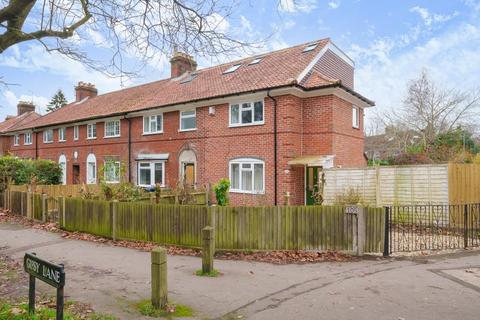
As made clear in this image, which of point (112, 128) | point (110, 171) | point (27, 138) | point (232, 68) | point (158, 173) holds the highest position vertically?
point (232, 68)

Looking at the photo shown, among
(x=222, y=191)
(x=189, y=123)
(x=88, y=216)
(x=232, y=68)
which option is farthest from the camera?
(x=232, y=68)

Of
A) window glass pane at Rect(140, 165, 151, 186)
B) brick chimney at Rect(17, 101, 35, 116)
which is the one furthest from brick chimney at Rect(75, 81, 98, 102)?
window glass pane at Rect(140, 165, 151, 186)

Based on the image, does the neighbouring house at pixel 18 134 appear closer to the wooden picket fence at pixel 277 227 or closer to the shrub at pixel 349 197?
the wooden picket fence at pixel 277 227

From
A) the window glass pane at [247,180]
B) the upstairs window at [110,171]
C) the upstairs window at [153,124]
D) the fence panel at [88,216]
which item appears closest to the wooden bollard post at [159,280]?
the fence panel at [88,216]

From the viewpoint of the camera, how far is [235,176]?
1623cm

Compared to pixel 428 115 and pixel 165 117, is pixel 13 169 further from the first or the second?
pixel 428 115

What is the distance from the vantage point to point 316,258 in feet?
26.8

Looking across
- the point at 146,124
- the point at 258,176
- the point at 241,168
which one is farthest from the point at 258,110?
the point at 146,124

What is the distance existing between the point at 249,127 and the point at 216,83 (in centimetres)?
448

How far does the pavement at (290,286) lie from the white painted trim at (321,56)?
30.2 ft

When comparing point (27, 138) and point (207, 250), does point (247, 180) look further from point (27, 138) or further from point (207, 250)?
point (27, 138)

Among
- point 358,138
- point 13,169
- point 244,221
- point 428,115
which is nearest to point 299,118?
point 358,138

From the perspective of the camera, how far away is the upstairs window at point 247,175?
1520cm

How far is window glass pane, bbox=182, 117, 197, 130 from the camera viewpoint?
18172 millimetres
